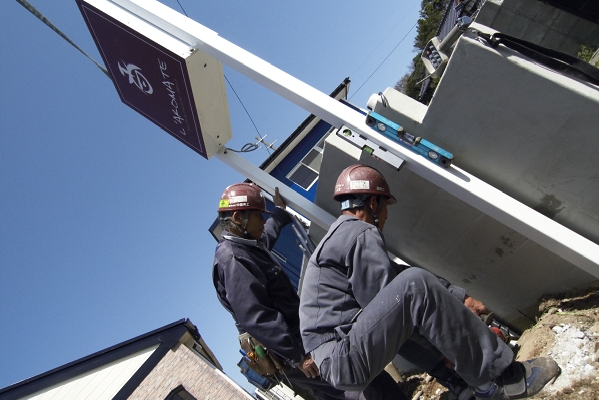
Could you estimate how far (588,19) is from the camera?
24.0 ft

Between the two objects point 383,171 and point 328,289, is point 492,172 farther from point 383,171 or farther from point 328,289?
point 328,289

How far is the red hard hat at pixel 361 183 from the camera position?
3.37m

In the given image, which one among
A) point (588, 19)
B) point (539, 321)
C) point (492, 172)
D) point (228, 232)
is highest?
point (588, 19)

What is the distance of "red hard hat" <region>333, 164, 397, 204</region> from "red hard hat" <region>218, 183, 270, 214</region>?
1022mm

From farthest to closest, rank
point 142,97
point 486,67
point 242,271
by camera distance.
Answer: point 142,97 → point 242,271 → point 486,67

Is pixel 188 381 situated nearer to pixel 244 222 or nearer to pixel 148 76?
pixel 244 222

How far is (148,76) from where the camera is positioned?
4672 millimetres

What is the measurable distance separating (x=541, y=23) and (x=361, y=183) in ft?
24.4

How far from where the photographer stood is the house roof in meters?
7.46

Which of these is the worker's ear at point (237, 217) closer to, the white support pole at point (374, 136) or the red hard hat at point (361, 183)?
the red hard hat at point (361, 183)

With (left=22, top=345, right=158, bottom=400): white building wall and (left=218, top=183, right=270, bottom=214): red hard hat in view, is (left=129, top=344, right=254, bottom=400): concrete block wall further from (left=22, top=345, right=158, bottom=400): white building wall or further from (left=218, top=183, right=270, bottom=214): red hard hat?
(left=218, top=183, right=270, bottom=214): red hard hat

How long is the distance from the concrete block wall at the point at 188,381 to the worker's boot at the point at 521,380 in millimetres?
5482

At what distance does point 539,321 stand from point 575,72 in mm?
2593

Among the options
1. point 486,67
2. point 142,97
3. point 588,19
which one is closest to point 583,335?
point 486,67
